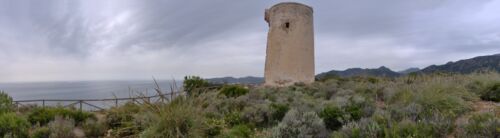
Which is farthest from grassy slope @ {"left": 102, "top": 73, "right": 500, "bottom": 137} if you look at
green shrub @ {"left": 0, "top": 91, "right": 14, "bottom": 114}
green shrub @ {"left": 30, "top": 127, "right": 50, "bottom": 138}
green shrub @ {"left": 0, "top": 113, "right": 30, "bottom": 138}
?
green shrub @ {"left": 0, "top": 91, "right": 14, "bottom": 114}

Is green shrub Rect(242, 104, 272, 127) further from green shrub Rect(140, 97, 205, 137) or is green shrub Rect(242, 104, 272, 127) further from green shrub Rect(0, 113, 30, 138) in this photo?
green shrub Rect(0, 113, 30, 138)

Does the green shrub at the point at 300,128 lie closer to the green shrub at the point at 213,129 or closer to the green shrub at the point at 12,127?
the green shrub at the point at 213,129

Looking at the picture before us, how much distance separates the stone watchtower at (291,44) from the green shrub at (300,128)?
10.2 m

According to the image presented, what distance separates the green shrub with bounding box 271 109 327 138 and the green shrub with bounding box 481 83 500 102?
5283 mm

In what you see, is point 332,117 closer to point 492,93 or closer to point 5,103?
point 492,93

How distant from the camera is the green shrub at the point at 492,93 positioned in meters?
6.47

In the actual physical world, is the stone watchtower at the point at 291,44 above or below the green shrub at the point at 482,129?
above

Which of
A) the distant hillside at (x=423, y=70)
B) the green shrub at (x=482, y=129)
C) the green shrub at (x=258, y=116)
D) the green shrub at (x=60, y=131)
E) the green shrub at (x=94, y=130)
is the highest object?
the distant hillside at (x=423, y=70)

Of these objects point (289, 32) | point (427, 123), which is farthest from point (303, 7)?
point (427, 123)

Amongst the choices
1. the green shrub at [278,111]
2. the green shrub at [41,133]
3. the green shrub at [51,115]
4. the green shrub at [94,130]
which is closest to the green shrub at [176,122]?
the green shrub at [278,111]

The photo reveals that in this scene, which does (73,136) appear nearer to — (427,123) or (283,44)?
(427,123)

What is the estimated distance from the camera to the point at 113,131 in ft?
16.5

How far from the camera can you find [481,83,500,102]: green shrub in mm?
6470

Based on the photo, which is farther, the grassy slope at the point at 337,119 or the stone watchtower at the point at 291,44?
the stone watchtower at the point at 291,44
